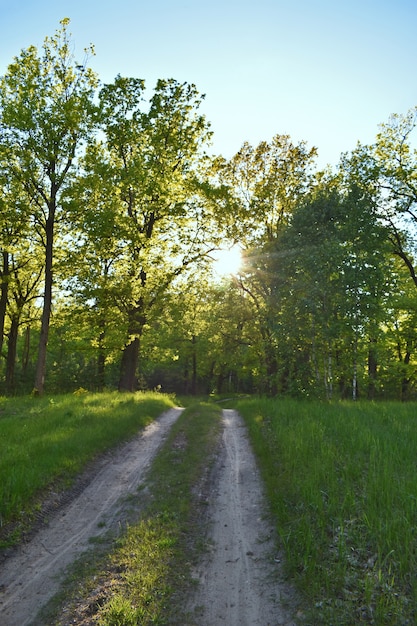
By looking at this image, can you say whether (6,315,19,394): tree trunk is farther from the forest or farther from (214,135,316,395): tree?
(214,135,316,395): tree

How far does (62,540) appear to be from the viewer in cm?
693

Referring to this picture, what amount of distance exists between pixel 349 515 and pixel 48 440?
8.02m

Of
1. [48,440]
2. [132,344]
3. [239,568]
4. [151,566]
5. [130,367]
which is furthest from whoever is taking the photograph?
[132,344]

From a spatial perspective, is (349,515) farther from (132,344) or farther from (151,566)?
(132,344)

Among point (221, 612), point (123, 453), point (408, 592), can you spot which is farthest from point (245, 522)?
point (123, 453)

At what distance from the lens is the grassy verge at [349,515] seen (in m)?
4.79

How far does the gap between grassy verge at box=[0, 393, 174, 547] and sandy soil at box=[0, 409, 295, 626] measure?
1.93 feet

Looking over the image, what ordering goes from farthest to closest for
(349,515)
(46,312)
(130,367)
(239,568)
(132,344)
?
(132,344), (130,367), (46,312), (349,515), (239,568)

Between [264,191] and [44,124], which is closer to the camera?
[44,124]

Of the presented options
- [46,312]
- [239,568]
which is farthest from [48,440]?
[46,312]

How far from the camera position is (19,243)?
27.2 meters

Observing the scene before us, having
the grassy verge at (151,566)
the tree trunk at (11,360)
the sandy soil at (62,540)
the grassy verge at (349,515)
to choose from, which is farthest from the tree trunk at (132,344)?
the grassy verge at (151,566)

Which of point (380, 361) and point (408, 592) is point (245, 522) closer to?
point (408, 592)

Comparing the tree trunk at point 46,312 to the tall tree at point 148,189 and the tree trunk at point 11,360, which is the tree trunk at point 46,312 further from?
the tree trunk at point 11,360
